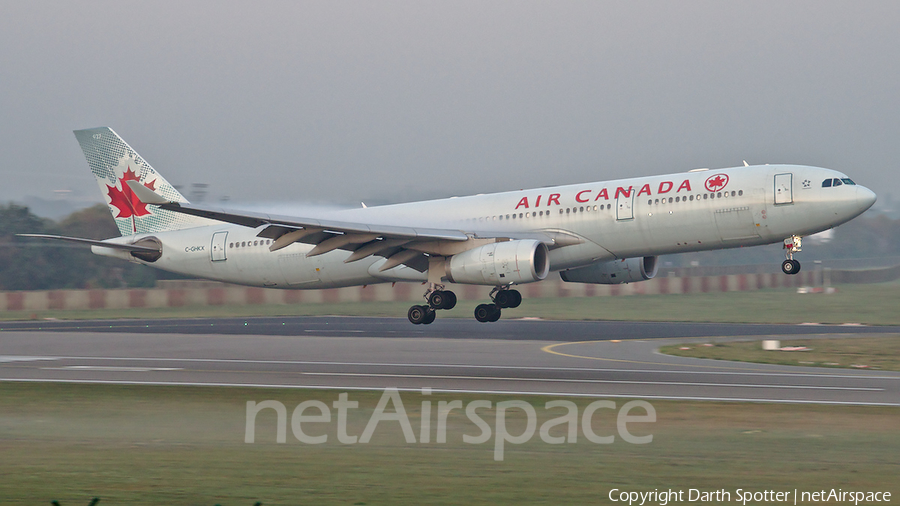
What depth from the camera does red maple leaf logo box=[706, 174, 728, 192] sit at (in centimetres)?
3253

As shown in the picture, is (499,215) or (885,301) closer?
(499,215)

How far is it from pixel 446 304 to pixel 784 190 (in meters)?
13.6

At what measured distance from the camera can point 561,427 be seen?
1773cm

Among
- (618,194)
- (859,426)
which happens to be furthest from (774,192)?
(859,426)

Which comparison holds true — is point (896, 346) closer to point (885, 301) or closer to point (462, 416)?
point (462, 416)

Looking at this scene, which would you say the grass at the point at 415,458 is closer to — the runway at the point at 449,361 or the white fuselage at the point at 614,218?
the runway at the point at 449,361

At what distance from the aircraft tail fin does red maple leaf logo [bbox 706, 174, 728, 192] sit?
24.5m

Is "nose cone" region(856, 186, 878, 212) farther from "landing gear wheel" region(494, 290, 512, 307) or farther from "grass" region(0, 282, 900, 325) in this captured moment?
"grass" region(0, 282, 900, 325)

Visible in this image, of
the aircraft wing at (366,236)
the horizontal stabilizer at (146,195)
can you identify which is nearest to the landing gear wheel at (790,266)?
the aircraft wing at (366,236)

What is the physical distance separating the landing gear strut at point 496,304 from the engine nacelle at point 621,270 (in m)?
2.45

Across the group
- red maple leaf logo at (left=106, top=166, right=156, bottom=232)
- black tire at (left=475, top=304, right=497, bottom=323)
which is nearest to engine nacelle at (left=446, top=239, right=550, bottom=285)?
black tire at (left=475, top=304, right=497, bottom=323)

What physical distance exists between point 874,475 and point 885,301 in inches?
2141

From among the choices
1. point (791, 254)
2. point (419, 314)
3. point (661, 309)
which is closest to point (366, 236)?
point (419, 314)

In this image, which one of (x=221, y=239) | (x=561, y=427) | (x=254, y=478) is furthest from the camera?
(x=221, y=239)
